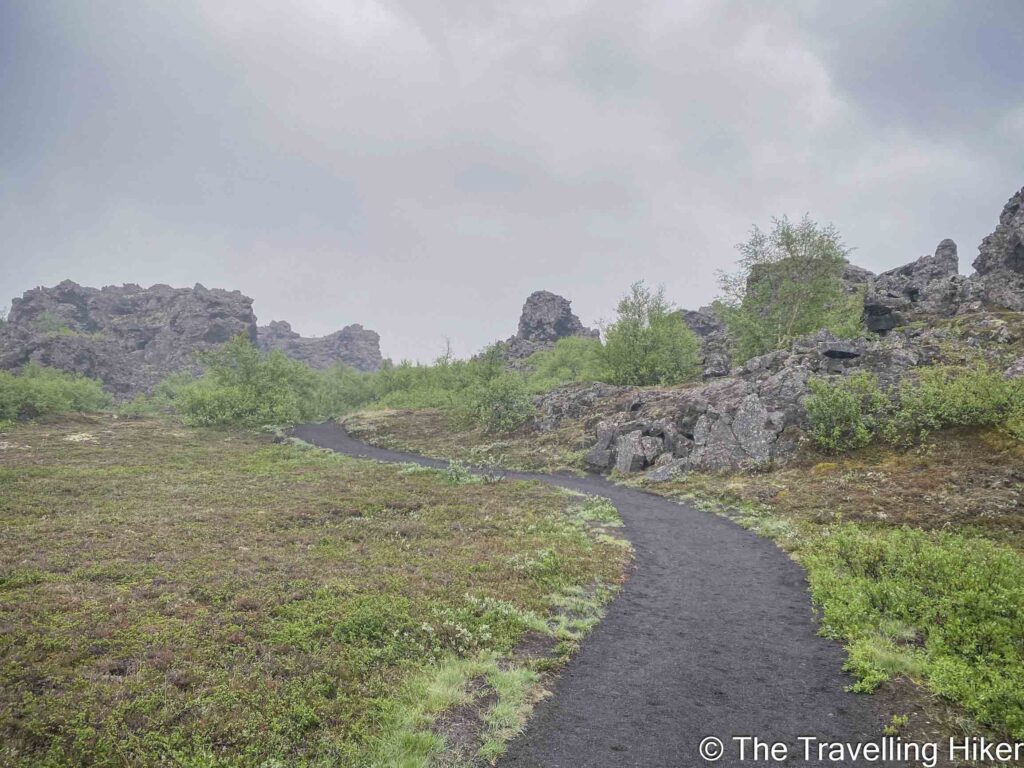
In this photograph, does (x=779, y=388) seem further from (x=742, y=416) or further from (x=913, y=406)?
(x=913, y=406)

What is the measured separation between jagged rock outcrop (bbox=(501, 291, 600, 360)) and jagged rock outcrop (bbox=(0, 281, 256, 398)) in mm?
97009

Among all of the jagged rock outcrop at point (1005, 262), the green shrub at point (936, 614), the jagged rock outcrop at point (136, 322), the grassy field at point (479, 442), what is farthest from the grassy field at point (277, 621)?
the jagged rock outcrop at point (136, 322)

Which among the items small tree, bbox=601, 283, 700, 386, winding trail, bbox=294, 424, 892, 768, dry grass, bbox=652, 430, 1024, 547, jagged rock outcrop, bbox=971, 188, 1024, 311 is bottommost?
winding trail, bbox=294, 424, 892, 768

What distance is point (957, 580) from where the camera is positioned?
11.6 m

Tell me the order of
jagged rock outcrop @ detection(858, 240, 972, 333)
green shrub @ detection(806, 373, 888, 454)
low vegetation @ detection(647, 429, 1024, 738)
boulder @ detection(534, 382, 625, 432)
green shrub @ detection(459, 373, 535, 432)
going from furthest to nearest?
green shrub @ detection(459, 373, 535, 432)
boulder @ detection(534, 382, 625, 432)
jagged rock outcrop @ detection(858, 240, 972, 333)
green shrub @ detection(806, 373, 888, 454)
low vegetation @ detection(647, 429, 1024, 738)

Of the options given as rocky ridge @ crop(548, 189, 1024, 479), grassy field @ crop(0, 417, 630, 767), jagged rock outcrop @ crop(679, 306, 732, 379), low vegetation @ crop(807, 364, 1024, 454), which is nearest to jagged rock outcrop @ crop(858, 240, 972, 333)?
rocky ridge @ crop(548, 189, 1024, 479)

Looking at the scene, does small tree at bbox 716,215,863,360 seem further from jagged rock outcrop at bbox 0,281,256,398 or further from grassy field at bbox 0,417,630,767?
jagged rock outcrop at bbox 0,281,256,398

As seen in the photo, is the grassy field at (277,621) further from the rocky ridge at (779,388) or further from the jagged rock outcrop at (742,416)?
the rocky ridge at (779,388)

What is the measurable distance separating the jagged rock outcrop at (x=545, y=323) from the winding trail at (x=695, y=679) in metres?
159

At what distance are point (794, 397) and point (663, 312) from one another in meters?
34.3

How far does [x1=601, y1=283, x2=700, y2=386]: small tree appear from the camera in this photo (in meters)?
60.5

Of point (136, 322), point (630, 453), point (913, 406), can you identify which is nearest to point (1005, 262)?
point (913, 406)

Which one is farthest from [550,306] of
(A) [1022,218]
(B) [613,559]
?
(B) [613,559]

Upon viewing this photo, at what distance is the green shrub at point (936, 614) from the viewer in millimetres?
8039
